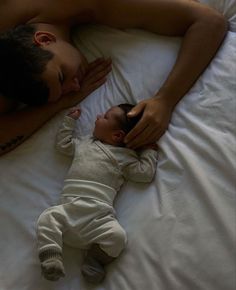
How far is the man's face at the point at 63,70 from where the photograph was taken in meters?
1.22

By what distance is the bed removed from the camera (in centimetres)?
94

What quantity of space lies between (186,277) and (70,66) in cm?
65

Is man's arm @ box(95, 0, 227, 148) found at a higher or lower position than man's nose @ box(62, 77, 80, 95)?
higher

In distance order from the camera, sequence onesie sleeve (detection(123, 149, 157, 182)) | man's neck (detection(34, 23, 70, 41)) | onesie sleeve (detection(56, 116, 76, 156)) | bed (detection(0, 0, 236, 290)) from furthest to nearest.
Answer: man's neck (detection(34, 23, 70, 41)) → onesie sleeve (detection(56, 116, 76, 156)) → onesie sleeve (detection(123, 149, 157, 182)) → bed (detection(0, 0, 236, 290))

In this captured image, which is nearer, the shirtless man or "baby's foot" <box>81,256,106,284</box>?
"baby's foot" <box>81,256,106,284</box>

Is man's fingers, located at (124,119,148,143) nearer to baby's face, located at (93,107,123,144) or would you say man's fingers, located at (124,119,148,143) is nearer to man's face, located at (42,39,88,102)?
baby's face, located at (93,107,123,144)

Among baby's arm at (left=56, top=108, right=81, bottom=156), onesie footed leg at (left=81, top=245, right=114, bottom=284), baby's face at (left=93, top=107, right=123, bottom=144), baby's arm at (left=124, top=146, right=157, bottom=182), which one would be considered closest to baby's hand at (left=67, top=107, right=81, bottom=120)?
baby's arm at (left=56, top=108, right=81, bottom=156)

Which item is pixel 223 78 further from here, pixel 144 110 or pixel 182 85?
pixel 144 110

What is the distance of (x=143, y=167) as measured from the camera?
3.57 ft

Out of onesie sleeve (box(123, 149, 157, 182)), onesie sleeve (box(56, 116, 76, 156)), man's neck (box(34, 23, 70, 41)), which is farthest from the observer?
man's neck (box(34, 23, 70, 41))

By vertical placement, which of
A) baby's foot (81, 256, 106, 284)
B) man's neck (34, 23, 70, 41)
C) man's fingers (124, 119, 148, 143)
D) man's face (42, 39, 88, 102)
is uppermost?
man's neck (34, 23, 70, 41)

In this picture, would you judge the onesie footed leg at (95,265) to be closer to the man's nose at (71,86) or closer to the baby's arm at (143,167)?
the baby's arm at (143,167)

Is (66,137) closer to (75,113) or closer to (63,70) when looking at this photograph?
(75,113)

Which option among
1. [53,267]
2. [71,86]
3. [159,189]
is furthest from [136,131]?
[53,267]
